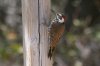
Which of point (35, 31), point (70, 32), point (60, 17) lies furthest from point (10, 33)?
point (35, 31)

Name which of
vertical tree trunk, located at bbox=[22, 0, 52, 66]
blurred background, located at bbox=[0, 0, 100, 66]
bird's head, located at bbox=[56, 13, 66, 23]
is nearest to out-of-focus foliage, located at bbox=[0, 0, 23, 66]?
blurred background, located at bbox=[0, 0, 100, 66]

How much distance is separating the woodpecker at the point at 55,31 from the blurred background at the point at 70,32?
6.93ft

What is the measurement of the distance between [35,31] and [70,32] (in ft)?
9.41

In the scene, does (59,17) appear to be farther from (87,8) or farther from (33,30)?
(87,8)

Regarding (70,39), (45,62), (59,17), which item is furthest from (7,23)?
(45,62)

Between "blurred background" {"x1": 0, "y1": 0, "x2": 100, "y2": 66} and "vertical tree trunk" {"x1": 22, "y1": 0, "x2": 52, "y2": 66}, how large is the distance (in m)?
2.57

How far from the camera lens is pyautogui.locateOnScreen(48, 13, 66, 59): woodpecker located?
329 cm

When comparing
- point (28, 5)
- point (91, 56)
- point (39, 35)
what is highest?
point (28, 5)

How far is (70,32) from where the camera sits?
6.03m

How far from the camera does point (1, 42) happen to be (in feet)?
19.7

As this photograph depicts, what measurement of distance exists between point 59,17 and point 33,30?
1.71ft

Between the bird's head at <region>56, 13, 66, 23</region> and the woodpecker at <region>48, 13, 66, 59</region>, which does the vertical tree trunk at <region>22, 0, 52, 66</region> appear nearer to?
the woodpecker at <region>48, 13, 66, 59</region>

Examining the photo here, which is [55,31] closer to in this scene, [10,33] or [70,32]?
[70,32]

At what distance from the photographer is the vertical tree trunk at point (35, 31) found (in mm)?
3174
